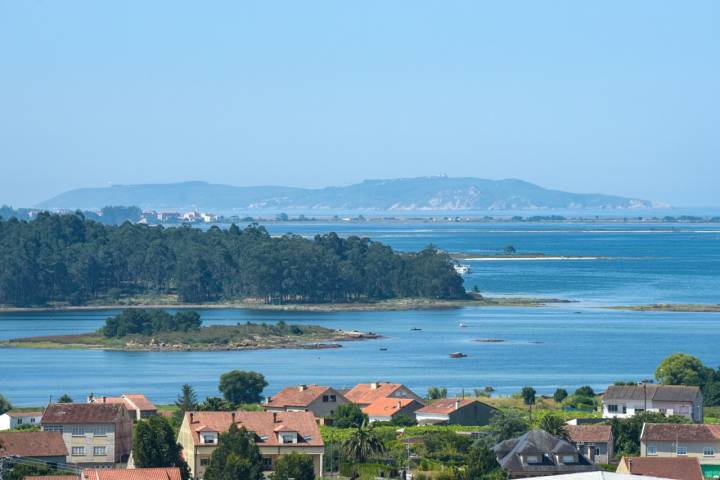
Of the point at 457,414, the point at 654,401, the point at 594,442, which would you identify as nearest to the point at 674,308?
the point at 654,401

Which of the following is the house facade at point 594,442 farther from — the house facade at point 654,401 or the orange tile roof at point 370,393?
the orange tile roof at point 370,393

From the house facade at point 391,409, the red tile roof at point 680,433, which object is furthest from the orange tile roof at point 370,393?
the red tile roof at point 680,433

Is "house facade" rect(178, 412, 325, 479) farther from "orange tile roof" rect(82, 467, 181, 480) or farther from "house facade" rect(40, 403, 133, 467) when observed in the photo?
"orange tile roof" rect(82, 467, 181, 480)

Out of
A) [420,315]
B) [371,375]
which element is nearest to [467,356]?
[371,375]

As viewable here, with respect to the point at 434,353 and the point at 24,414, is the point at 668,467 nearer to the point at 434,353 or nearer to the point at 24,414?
the point at 24,414

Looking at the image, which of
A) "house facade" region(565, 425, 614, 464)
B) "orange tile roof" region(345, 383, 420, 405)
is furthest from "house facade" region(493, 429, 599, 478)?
"orange tile roof" region(345, 383, 420, 405)

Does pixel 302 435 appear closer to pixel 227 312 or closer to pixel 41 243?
pixel 227 312
